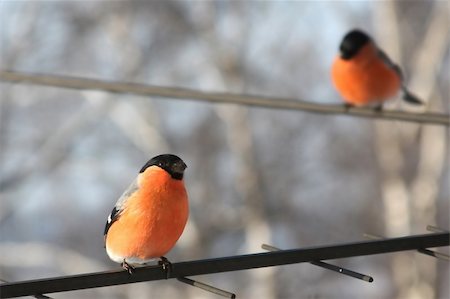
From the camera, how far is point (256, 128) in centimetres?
707

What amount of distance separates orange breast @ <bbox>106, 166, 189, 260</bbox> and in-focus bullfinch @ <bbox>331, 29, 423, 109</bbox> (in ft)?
6.88

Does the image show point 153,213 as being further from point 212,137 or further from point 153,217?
point 212,137

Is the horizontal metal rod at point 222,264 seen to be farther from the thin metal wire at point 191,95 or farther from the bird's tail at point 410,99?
the bird's tail at point 410,99

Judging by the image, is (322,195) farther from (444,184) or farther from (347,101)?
(347,101)

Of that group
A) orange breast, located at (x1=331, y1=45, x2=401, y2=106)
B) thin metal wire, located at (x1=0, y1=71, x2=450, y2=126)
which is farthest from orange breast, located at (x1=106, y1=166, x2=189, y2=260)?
orange breast, located at (x1=331, y1=45, x2=401, y2=106)

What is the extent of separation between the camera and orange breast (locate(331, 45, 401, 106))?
3.67 metres

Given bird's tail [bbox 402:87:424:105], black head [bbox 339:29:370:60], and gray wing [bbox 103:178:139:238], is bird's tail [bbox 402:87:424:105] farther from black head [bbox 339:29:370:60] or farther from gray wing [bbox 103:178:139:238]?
gray wing [bbox 103:178:139:238]

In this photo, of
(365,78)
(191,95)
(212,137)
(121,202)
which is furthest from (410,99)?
(212,137)

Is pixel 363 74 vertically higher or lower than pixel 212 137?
lower

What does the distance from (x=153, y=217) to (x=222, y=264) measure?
39 cm

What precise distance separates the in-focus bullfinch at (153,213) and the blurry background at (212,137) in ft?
13.9

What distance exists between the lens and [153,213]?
166 cm

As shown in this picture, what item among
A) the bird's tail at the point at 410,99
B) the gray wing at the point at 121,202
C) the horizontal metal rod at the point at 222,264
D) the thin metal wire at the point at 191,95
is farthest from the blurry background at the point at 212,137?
the horizontal metal rod at the point at 222,264

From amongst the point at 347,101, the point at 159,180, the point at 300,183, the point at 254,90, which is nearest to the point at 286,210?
the point at 300,183
